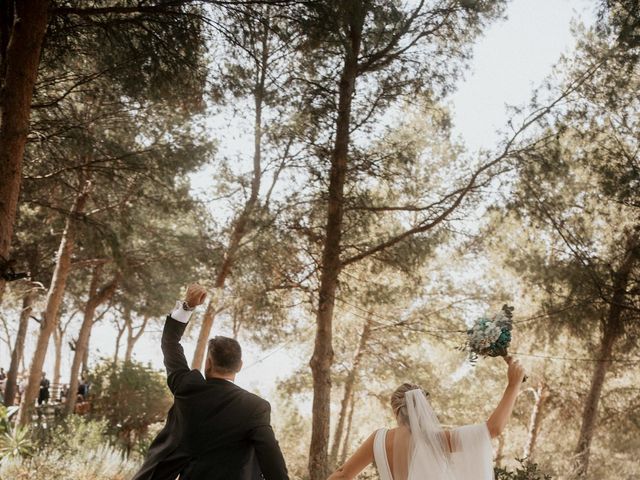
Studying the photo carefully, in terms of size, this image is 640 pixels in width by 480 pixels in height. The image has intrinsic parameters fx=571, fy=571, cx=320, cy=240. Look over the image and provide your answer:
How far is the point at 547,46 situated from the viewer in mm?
10078

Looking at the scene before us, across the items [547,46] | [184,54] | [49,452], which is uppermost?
[547,46]

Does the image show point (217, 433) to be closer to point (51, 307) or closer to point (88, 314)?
point (51, 307)

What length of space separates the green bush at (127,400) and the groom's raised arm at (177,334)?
14.9 meters

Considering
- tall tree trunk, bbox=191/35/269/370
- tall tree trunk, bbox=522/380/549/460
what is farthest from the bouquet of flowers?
tall tree trunk, bbox=522/380/549/460

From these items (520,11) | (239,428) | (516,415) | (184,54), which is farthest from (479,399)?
(239,428)

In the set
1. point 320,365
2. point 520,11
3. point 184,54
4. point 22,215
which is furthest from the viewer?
point 22,215

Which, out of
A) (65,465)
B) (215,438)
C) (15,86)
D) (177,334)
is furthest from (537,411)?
(215,438)

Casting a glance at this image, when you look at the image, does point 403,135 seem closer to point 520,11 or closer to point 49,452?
point 520,11

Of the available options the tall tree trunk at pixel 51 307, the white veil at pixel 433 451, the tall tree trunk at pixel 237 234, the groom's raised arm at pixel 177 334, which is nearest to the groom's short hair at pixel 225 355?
the groom's raised arm at pixel 177 334

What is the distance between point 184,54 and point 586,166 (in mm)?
7084

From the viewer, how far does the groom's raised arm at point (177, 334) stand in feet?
9.71

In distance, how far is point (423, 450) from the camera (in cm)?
373

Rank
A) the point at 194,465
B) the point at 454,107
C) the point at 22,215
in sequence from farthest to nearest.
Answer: the point at 22,215 → the point at 454,107 → the point at 194,465

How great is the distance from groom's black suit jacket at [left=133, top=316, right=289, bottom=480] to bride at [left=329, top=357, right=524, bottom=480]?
1128 millimetres
